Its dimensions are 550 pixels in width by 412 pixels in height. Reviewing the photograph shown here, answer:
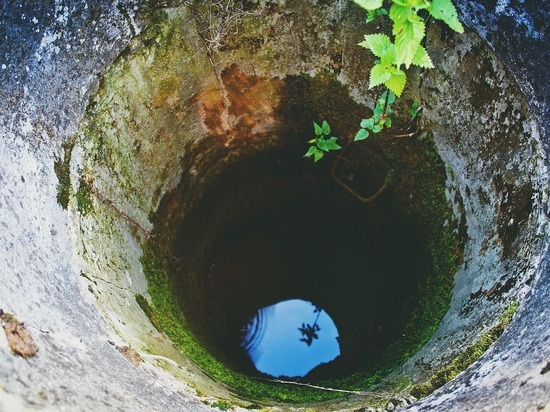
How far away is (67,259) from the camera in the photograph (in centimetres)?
201

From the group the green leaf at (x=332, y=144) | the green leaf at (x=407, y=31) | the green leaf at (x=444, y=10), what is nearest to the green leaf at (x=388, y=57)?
the green leaf at (x=407, y=31)

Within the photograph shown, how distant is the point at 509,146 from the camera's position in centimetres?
234

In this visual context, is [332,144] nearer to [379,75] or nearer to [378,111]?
[378,111]

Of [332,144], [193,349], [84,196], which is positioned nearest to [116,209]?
[84,196]

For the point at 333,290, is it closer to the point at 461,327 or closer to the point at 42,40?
the point at 461,327

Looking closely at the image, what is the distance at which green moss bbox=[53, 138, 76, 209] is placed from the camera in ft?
7.09

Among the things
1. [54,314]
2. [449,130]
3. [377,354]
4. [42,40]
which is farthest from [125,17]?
[377,354]

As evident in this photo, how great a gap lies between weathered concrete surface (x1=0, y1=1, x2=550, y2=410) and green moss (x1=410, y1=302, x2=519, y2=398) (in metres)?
0.04

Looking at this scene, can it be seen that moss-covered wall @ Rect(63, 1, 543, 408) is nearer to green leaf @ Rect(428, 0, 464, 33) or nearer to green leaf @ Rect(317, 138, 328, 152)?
green leaf @ Rect(317, 138, 328, 152)

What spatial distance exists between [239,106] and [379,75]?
1.25 metres

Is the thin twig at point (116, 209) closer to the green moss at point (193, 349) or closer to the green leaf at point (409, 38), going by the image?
the green moss at point (193, 349)

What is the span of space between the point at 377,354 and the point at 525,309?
132 cm

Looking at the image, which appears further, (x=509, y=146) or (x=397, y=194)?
(x=397, y=194)

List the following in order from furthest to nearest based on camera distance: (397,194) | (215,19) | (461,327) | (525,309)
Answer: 1. (397,194)
2. (215,19)
3. (461,327)
4. (525,309)
